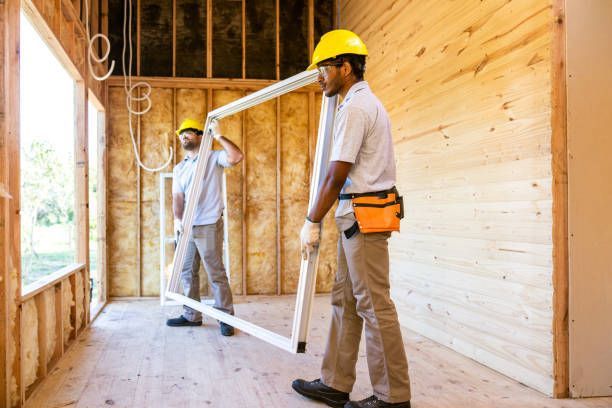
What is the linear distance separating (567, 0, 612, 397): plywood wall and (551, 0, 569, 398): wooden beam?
0.09 feet

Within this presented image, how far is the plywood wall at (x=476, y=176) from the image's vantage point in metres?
2.47

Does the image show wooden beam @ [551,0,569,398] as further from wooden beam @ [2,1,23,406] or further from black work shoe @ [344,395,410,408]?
wooden beam @ [2,1,23,406]

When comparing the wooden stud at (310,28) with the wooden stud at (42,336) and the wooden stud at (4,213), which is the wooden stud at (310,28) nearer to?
the wooden stud at (4,213)

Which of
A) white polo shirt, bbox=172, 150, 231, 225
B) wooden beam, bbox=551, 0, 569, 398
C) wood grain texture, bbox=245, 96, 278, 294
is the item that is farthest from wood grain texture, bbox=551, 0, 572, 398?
wood grain texture, bbox=245, 96, 278, 294

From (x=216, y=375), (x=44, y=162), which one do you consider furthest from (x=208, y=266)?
(x=44, y=162)

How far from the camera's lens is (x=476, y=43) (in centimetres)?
297

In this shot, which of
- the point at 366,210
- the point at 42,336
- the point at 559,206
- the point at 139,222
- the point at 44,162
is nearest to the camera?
the point at 366,210

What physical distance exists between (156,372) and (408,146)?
2328 millimetres

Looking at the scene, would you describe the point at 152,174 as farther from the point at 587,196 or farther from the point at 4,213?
the point at 587,196

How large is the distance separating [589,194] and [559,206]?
170 mm

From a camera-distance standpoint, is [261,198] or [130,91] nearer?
[130,91]

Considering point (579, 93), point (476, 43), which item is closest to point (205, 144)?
point (476, 43)

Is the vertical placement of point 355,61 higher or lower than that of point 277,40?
lower

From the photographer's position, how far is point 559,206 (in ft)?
7.73
